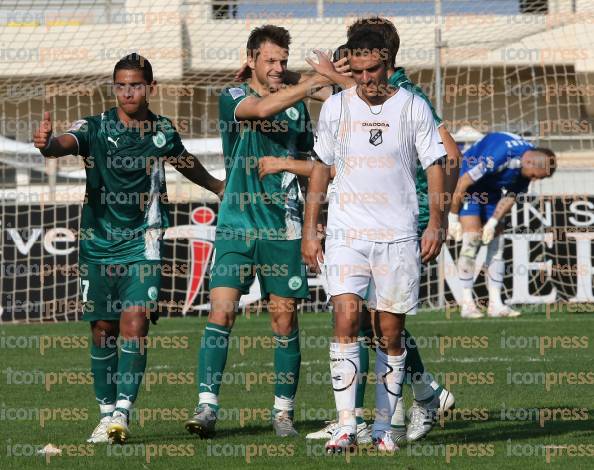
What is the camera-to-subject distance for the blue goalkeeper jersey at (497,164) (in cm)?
1453

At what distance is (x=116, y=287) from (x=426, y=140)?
2.08 meters

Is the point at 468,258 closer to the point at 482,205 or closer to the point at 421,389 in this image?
the point at 482,205

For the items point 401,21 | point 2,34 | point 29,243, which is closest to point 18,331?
point 29,243

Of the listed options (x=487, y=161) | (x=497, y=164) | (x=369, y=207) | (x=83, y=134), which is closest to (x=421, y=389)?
(x=369, y=207)

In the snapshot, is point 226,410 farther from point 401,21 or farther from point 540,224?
point 401,21

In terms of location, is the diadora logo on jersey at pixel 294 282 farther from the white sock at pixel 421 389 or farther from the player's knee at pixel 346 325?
the player's knee at pixel 346 325

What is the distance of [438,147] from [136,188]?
6.03 ft

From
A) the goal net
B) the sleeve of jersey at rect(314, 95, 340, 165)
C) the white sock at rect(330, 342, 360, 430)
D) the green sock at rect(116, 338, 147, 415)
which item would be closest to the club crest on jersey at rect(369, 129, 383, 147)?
the sleeve of jersey at rect(314, 95, 340, 165)

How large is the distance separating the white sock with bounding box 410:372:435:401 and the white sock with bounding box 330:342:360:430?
99cm

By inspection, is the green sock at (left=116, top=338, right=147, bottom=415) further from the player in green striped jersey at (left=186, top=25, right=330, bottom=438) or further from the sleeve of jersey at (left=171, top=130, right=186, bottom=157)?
the sleeve of jersey at (left=171, top=130, right=186, bottom=157)

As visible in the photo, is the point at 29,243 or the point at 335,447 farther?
the point at 29,243

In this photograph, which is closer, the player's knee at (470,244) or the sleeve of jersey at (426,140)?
the sleeve of jersey at (426,140)

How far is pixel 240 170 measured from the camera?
748cm

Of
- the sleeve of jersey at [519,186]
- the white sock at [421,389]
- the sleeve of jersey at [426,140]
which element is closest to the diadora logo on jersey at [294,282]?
the white sock at [421,389]
